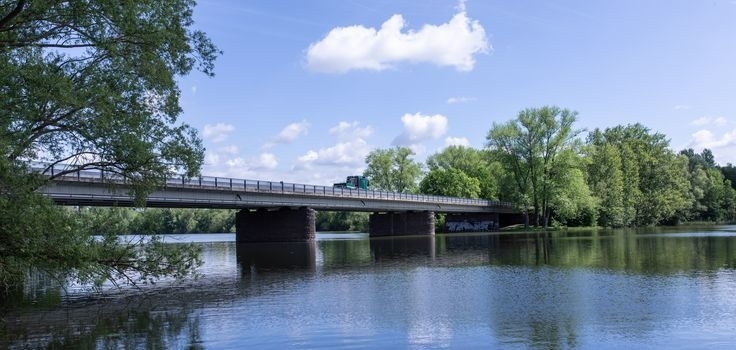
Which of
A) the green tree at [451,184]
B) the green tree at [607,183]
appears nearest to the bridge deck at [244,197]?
the green tree at [451,184]

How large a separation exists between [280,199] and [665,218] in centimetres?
9336

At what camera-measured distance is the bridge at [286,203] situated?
49.8m

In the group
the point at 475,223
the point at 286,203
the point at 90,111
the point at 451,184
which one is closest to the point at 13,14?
the point at 90,111

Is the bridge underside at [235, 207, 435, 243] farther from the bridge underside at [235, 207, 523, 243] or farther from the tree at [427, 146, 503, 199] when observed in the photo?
the tree at [427, 146, 503, 199]

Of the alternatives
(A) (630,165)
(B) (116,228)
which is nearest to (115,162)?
(B) (116,228)

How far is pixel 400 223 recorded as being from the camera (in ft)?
352

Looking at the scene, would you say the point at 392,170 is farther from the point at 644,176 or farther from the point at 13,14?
the point at 13,14

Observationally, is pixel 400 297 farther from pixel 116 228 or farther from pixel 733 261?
pixel 733 261

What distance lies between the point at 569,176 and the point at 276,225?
50.8 m

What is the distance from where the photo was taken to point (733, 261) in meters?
36.0

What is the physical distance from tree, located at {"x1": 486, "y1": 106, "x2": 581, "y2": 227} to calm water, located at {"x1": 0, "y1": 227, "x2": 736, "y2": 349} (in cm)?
6643

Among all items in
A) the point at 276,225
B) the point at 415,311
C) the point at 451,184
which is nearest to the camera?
the point at 415,311

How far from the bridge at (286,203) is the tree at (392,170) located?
14418 mm

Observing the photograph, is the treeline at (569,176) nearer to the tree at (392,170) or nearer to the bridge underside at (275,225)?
the tree at (392,170)
